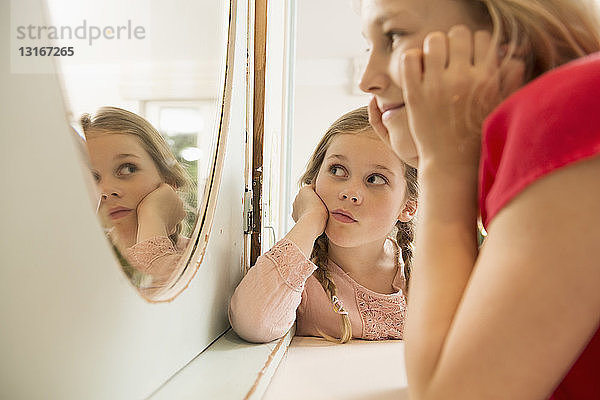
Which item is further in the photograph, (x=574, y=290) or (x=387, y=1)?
(x=387, y=1)

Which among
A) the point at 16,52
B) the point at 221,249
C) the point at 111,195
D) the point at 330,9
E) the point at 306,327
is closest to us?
the point at 16,52

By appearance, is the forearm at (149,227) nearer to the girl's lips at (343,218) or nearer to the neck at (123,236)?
the neck at (123,236)

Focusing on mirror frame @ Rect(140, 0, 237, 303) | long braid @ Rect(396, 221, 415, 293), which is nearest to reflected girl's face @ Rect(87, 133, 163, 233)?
mirror frame @ Rect(140, 0, 237, 303)

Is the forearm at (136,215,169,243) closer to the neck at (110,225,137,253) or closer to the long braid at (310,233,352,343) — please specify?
the neck at (110,225,137,253)

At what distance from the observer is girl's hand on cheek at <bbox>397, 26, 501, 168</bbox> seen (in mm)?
459

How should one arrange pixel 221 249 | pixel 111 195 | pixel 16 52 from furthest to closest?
1. pixel 221 249
2. pixel 111 195
3. pixel 16 52

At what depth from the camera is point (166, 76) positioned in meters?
0.52

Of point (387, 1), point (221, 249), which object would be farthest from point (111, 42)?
point (221, 249)

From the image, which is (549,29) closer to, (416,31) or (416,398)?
(416,31)

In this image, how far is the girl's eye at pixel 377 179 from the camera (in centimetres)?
97

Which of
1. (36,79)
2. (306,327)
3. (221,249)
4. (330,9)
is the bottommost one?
A: (306,327)

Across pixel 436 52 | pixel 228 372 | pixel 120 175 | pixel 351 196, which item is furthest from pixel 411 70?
pixel 351 196

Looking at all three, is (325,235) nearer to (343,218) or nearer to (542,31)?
(343,218)

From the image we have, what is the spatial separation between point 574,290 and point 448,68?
7.8 inches
